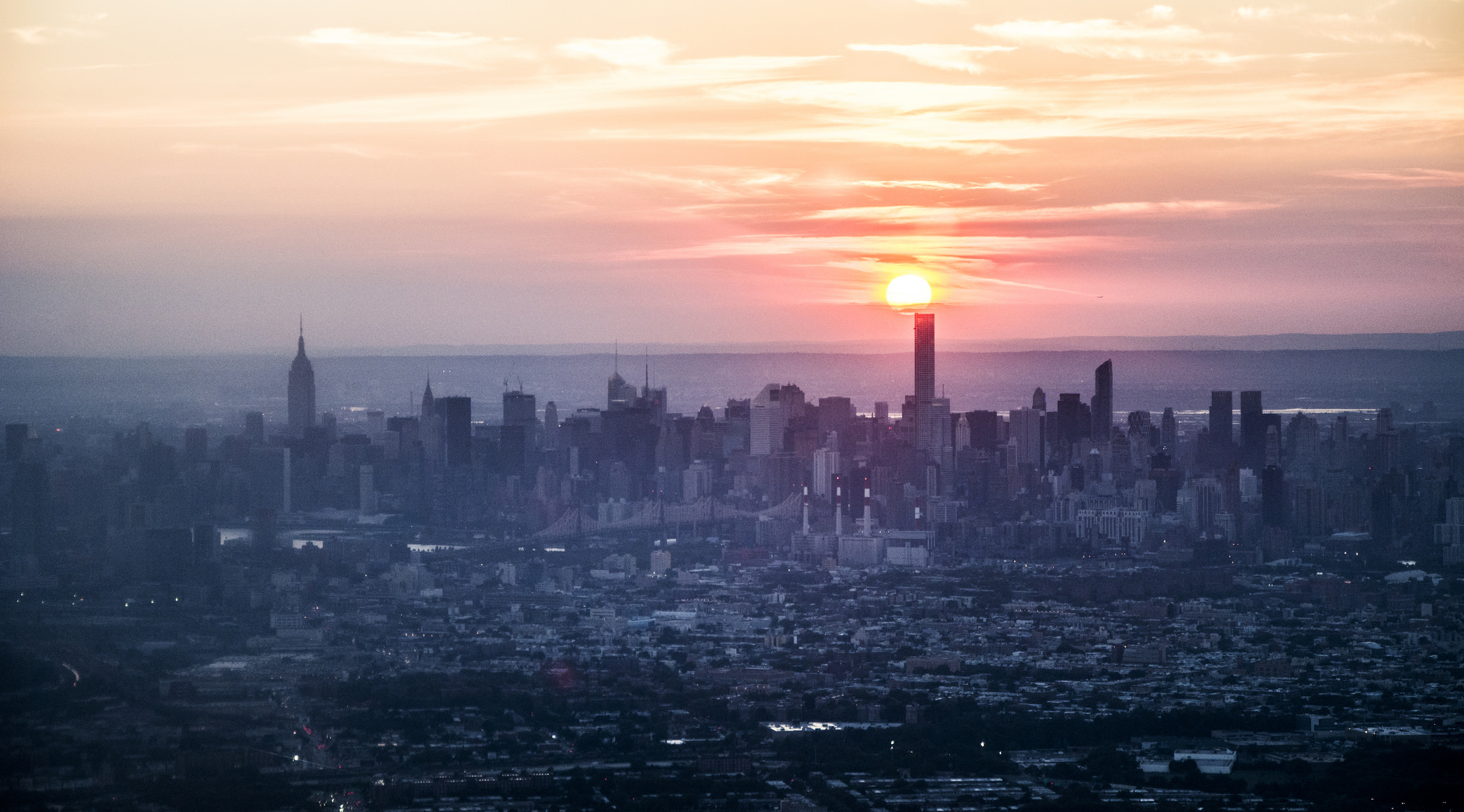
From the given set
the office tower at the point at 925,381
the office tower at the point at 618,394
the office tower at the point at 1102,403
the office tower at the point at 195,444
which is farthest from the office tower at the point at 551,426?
the office tower at the point at 1102,403

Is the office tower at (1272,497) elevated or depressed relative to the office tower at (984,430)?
depressed

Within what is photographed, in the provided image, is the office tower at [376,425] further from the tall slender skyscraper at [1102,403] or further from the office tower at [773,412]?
the tall slender skyscraper at [1102,403]

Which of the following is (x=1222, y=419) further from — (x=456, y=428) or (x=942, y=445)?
(x=456, y=428)

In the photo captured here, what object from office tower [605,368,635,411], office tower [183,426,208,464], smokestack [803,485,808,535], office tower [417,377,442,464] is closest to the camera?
office tower [183,426,208,464]

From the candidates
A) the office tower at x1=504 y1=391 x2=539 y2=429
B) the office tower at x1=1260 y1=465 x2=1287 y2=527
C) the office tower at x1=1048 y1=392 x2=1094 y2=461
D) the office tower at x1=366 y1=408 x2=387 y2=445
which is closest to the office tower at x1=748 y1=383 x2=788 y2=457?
the office tower at x1=504 y1=391 x2=539 y2=429

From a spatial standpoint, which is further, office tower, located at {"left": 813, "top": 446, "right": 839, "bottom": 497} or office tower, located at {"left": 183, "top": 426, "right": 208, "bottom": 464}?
office tower, located at {"left": 813, "top": 446, "right": 839, "bottom": 497}

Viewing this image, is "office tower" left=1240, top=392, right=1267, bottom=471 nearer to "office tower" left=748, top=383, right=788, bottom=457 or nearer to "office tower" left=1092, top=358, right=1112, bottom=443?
"office tower" left=1092, top=358, right=1112, bottom=443

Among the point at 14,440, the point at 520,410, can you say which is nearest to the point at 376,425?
the point at 520,410
